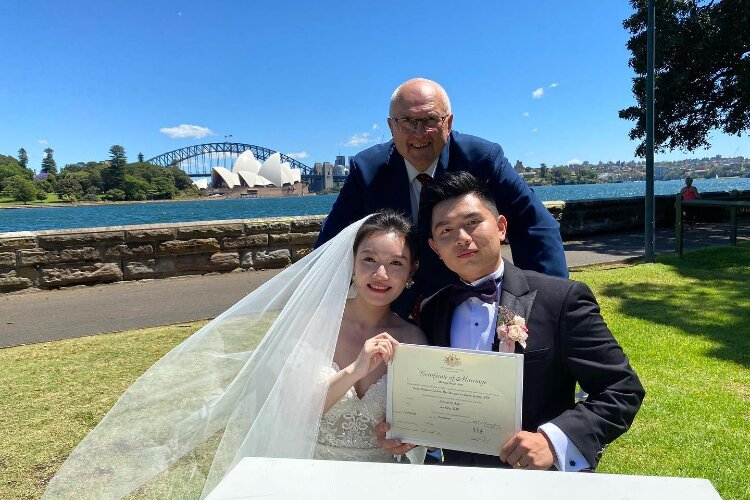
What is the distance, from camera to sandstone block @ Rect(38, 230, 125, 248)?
659 centimetres

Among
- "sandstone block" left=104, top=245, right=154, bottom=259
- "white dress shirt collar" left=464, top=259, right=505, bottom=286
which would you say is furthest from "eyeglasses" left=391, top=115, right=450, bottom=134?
"sandstone block" left=104, top=245, right=154, bottom=259

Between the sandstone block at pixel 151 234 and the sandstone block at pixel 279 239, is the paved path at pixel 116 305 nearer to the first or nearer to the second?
the sandstone block at pixel 279 239

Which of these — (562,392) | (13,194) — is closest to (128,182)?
(13,194)

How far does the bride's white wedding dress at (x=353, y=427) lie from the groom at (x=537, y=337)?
0.21 meters

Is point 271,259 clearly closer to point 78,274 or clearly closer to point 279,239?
point 279,239

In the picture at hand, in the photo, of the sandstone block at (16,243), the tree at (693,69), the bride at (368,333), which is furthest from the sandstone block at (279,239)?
the tree at (693,69)

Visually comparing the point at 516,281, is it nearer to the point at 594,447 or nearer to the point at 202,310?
the point at 594,447

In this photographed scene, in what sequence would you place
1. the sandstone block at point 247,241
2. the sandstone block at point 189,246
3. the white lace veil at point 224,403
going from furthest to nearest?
1. the sandstone block at point 247,241
2. the sandstone block at point 189,246
3. the white lace veil at point 224,403

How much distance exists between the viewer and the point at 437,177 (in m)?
2.39

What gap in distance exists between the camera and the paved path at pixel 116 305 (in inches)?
209

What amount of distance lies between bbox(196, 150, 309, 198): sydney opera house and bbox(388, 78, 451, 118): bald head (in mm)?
80196

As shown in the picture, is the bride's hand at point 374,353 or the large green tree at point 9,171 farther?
the large green tree at point 9,171

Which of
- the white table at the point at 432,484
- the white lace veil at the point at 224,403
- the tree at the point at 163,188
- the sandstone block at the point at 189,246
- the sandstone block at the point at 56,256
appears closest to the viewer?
the white table at the point at 432,484

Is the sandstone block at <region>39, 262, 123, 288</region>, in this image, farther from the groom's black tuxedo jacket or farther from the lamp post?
the lamp post
